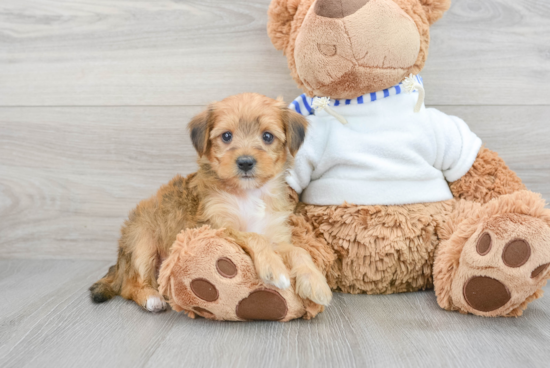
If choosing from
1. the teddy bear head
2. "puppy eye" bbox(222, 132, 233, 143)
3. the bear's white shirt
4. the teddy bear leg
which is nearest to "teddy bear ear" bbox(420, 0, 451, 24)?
the teddy bear head

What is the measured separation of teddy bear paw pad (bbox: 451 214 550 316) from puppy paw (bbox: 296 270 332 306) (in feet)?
1.63

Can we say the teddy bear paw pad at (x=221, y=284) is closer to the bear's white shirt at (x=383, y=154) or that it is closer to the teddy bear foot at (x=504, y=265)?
the bear's white shirt at (x=383, y=154)

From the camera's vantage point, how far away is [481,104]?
87.3 inches

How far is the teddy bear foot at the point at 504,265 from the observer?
4.67ft

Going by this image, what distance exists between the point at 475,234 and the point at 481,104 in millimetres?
947

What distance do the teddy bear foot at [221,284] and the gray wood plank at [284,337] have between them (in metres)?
0.06

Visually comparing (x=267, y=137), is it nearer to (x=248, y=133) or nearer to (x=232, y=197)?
(x=248, y=133)

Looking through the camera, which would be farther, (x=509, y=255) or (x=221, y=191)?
(x=221, y=191)

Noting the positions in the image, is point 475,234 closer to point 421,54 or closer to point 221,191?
point 421,54

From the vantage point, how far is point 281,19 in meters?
1.84

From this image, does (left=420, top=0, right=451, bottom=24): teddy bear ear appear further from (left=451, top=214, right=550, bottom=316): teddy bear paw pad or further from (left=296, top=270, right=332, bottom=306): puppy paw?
(left=296, top=270, right=332, bottom=306): puppy paw

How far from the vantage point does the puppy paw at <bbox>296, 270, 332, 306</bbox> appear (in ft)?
4.80

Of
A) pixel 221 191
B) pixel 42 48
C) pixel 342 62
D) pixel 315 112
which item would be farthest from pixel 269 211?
pixel 42 48

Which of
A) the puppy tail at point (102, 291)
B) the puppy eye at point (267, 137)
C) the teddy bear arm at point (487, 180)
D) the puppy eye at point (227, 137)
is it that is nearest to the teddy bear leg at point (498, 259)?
the teddy bear arm at point (487, 180)
